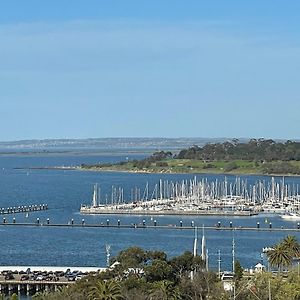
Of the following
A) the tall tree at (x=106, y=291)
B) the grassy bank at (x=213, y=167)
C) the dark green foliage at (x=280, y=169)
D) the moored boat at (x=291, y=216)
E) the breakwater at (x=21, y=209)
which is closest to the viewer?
the tall tree at (x=106, y=291)

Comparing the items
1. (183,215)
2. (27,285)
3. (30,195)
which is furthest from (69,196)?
(27,285)

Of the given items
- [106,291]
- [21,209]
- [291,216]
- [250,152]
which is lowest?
[291,216]

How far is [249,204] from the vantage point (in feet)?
313

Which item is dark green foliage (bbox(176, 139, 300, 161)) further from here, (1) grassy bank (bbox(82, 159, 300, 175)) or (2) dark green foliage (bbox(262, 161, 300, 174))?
(2) dark green foliage (bbox(262, 161, 300, 174))

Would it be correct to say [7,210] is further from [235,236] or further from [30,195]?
[235,236]

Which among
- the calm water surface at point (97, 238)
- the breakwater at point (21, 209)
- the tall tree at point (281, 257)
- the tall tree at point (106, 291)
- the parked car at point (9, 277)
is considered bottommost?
the calm water surface at point (97, 238)

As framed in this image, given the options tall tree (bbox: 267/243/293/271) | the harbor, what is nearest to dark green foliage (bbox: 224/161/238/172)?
the harbor

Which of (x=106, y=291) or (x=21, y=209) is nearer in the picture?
(x=106, y=291)

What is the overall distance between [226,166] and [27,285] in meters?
114

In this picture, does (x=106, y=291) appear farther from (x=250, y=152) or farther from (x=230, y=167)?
(x=250, y=152)

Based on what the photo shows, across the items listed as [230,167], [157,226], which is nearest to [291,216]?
[157,226]

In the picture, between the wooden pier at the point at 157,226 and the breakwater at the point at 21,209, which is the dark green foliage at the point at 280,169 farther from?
the wooden pier at the point at 157,226

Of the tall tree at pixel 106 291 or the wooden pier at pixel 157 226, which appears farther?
the wooden pier at pixel 157 226

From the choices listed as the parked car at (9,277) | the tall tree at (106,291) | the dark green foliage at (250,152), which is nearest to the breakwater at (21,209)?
the parked car at (9,277)
